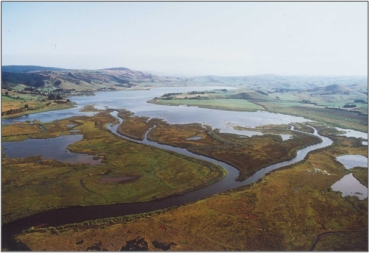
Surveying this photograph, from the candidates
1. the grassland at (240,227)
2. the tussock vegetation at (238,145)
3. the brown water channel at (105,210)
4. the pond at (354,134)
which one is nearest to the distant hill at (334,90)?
the pond at (354,134)

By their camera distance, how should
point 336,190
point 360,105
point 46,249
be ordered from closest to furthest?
point 46,249
point 336,190
point 360,105

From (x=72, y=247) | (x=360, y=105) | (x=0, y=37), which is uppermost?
(x=0, y=37)

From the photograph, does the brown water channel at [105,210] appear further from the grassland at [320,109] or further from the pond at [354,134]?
the grassland at [320,109]

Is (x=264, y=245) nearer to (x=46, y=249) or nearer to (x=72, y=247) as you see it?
(x=72, y=247)

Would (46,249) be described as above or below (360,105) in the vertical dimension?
below

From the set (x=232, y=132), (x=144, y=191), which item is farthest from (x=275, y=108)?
(x=144, y=191)

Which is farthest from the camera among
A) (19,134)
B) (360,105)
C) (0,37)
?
(360,105)

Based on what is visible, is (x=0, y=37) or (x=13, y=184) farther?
(x=13, y=184)
